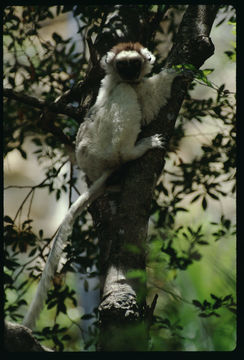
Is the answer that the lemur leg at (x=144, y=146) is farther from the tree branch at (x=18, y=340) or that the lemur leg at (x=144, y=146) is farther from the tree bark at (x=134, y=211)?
the tree branch at (x=18, y=340)

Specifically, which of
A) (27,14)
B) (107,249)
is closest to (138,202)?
(107,249)

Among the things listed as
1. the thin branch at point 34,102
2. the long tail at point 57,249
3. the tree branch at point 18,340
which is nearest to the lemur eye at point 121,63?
the thin branch at point 34,102

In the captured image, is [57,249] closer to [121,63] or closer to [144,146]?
[144,146]

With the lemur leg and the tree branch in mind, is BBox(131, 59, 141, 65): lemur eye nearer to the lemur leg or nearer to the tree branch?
the lemur leg

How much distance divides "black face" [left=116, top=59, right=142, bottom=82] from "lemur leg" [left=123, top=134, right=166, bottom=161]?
0.67 m

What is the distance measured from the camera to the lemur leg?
3.12 m

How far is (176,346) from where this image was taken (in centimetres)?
131

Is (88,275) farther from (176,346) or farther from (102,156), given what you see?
(176,346)

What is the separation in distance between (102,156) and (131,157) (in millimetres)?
340

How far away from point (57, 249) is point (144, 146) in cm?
93

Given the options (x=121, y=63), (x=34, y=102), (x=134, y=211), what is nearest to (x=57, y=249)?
(x=134, y=211)

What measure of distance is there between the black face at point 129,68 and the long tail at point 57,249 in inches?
32.9

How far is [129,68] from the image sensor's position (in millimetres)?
3672

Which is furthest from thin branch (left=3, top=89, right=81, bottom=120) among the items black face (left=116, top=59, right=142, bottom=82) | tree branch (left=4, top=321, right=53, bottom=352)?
tree branch (left=4, top=321, right=53, bottom=352)
